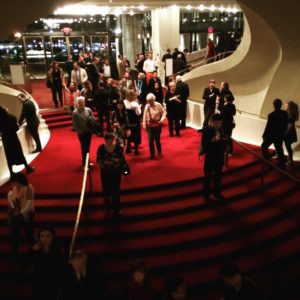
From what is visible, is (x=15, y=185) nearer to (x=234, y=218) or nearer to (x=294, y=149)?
(x=234, y=218)

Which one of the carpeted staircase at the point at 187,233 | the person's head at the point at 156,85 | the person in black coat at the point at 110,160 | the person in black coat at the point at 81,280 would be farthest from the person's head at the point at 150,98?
the person in black coat at the point at 81,280

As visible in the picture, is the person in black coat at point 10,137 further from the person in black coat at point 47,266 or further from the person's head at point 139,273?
the person's head at point 139,273

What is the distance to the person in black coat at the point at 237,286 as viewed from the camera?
364 centimetres

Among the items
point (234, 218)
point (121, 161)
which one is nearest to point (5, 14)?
point (121, 161)

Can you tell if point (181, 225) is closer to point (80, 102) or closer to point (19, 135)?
point (80, 102)

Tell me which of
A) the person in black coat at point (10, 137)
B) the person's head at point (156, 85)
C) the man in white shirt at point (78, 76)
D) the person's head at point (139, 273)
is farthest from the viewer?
the man in white shirt at point (78, 76)

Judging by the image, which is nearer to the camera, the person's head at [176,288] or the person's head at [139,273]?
the person's head at [176,288]

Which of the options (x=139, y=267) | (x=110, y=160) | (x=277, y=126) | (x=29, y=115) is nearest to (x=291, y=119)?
(x=277, y=126)

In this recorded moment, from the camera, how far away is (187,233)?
254 inches

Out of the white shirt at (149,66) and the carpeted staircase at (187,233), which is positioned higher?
the white shirt at (149,66)

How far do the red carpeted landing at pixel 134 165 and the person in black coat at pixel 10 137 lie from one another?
2.23 ft

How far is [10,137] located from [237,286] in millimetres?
5589

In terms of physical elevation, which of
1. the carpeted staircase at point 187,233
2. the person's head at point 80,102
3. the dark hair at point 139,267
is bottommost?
the carpeted staircase at point 187,233

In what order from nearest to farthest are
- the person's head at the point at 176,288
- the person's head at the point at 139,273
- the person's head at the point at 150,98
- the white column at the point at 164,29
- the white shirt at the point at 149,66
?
the person's head at the point at 176,288, the person's head at the point at 139,273, the person's head at the point at 150,98, the white shirt at the point at 149,66, the white column at the point at 164,29
